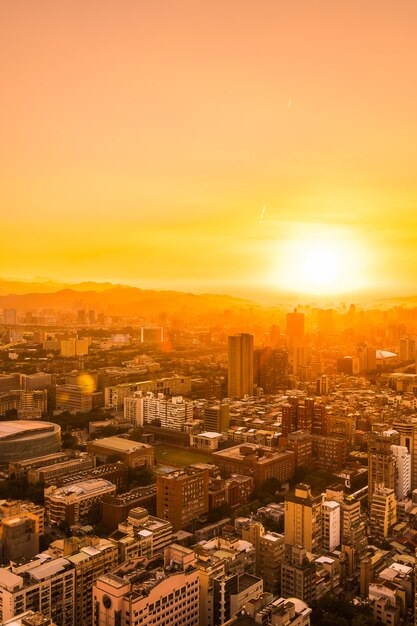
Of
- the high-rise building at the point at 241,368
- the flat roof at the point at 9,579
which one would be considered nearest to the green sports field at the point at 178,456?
the high-rise building at the point at 241,368

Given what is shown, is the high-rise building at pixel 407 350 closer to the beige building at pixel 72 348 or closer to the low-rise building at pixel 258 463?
the beige building at pixel 72 348

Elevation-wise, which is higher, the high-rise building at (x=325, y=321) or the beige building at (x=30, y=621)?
the high-rise building at (x=325, y=321)

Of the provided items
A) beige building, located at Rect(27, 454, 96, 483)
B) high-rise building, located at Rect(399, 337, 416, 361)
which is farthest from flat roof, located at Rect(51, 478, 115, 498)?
high-rise building, located at Rect(399, 337, 416, 361)

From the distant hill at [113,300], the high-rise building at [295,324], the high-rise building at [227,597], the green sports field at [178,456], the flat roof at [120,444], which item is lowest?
the green sports field at [178,456]

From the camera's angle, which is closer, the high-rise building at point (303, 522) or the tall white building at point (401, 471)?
the high-rise building at point (303, 522)

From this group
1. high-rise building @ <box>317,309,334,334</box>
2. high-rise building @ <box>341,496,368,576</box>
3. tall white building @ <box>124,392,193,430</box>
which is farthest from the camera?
high-rise building @ <box>317,309,334,334</box>

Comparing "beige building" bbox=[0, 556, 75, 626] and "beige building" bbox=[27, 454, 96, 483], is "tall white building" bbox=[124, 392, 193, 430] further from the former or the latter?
"beige building" bbox=[0, 556, 75, 626]
